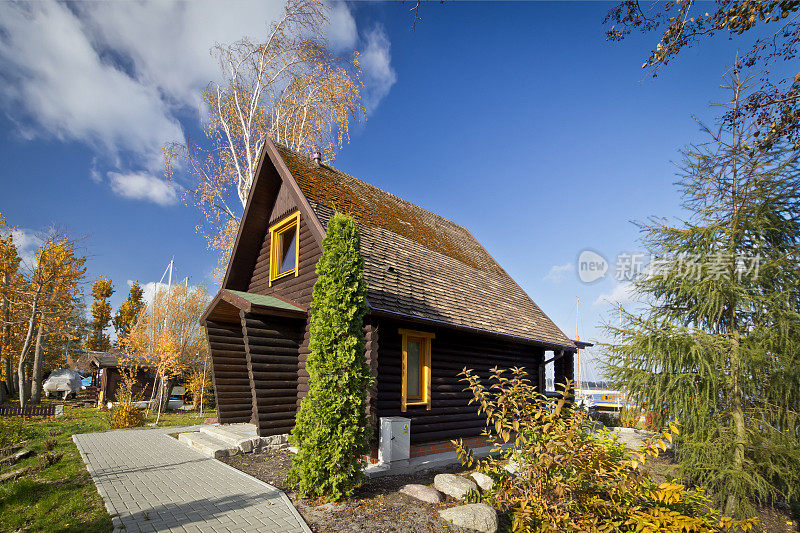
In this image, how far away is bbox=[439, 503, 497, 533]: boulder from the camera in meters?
5.48

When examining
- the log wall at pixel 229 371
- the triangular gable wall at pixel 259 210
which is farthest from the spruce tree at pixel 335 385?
the log wall at pixel 229 371

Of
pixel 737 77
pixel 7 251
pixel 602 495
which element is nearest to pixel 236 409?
pixel 602 495

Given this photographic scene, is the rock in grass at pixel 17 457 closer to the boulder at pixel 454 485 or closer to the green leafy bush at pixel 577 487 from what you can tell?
the boulder at pixel 454 485

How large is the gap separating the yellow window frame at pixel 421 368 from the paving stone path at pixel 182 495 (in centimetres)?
354

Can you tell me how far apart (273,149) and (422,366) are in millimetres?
6913

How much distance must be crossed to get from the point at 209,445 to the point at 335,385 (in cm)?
492

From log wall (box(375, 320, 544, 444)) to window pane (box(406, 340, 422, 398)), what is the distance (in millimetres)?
356

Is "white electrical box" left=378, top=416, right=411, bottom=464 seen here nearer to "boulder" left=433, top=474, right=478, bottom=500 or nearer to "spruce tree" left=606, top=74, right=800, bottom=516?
"boulder" left=433, top=474, right=478, bottom=500

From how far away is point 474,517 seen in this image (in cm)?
554

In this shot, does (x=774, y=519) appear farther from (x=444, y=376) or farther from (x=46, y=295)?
(x=46, y=295)

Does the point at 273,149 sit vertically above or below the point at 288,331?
above

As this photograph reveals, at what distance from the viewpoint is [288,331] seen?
33.6 ft

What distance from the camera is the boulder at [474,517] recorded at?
216 inches

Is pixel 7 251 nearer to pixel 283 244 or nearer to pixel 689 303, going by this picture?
pixel 283 244
